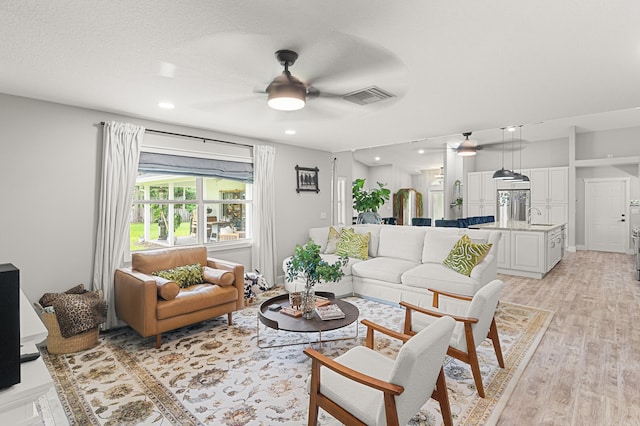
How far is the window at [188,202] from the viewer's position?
414 centimetres

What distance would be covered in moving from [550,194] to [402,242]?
6312 millimetres

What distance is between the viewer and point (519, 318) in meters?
3.90

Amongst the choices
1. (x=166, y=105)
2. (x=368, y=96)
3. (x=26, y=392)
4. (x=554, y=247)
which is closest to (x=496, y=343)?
(x=368, y=96)

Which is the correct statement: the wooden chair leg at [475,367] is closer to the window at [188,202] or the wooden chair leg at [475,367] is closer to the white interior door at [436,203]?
the window at [188,202]

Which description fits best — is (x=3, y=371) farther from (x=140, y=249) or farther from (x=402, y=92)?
(x=140, y=249)

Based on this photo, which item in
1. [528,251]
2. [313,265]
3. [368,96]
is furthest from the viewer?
[528,251]

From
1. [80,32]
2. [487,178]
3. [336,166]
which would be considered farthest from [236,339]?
[487,178]

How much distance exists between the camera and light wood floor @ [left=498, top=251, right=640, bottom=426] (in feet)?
7.12

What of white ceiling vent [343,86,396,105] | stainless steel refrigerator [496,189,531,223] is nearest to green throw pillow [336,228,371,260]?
white ceiling vent [343,86,396,105]

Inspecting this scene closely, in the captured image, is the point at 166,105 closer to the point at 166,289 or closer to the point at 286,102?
the point at 286,102

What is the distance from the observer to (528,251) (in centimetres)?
588

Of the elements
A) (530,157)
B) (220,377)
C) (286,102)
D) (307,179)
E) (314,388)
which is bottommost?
(220,377)

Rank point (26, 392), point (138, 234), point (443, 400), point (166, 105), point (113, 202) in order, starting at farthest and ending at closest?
point (138, 234) → point (113, 202) → point (166, 105) → point (443, 400) → point (26, 392)

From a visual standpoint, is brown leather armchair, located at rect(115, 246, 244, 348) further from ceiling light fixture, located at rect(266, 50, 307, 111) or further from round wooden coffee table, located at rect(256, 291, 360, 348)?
ceiling light fixture, located at rect(266, 50, 307, 111)
